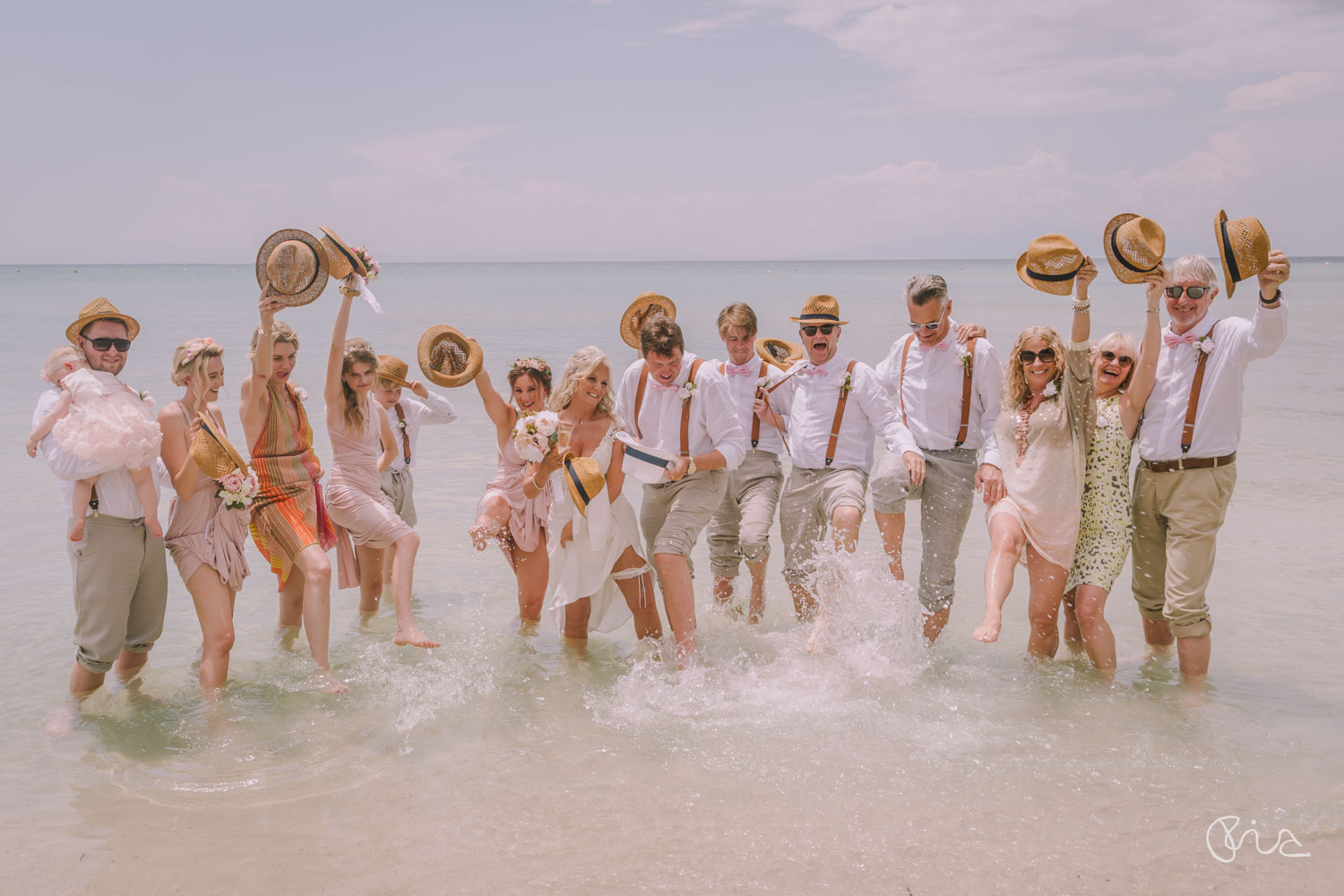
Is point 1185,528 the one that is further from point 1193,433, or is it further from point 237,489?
point 237,489

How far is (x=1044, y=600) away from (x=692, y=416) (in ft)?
8.24

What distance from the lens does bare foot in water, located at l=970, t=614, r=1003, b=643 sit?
5.44m

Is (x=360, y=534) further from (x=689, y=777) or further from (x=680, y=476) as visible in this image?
(x=689, y=777)

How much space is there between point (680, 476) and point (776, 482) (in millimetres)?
1173

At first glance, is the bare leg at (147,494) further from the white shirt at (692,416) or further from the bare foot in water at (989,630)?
the bare foot in water at (989,630)

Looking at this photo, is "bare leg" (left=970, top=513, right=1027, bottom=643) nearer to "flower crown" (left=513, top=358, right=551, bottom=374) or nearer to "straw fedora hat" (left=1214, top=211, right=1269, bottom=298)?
"straw fedora hat" (left=1214, top=211, right=1269, bottom=298)

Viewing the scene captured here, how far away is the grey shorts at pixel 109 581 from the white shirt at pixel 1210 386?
5.96 meters

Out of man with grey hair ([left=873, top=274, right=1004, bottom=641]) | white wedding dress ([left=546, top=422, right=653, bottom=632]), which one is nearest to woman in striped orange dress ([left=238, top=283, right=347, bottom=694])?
white wedding dress ([left=546, top=422, right=653, bottom=632])

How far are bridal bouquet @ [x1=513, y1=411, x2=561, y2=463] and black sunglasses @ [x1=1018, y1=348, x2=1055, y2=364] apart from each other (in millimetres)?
2925

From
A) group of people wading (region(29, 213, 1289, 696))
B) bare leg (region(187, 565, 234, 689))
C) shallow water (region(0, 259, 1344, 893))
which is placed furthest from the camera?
bare leg (region(187, 565, 234, 689))

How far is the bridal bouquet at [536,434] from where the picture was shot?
226 inches

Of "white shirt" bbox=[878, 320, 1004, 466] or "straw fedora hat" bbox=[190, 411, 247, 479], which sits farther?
"white shirt" bbox=[878, 320, 1004, 466]

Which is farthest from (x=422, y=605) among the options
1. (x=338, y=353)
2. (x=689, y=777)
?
(x=689, y=777)

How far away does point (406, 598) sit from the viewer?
20.4 ft
